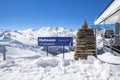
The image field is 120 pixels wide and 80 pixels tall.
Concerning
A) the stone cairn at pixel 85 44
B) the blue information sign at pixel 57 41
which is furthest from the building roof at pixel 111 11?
the blue information sign at pixel 57 41

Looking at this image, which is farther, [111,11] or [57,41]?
[57,41]

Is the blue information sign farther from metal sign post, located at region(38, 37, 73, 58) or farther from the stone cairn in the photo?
the stone cairn

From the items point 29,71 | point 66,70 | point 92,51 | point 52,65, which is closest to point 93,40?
point 92,51

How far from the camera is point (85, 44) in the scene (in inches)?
421

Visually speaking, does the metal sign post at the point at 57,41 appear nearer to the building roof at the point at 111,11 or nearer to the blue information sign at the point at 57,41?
the blue information sign at the point at 57,41

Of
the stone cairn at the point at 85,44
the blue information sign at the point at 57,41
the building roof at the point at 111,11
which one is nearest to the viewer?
the building roof at the point at 111,11

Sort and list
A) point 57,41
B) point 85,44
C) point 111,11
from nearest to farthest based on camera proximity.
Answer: point 111,11, point 85,44, point 57,41

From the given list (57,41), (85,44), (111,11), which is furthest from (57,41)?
(111,11)

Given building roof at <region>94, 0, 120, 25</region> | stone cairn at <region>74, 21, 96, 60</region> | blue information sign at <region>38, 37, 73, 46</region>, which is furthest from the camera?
blue information sign at <region>38, 37, 73, 46</region>

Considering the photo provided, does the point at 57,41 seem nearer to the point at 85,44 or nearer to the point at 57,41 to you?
the point at 57,41

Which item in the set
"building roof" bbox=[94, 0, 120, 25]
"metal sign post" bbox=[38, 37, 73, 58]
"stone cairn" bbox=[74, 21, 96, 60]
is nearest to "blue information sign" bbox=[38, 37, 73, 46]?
"metal sign post" bbox=[38, 37, 73, 58]

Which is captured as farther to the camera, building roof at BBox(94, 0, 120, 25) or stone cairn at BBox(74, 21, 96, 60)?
stone cairn at BBox(74, 21, 96, 60)

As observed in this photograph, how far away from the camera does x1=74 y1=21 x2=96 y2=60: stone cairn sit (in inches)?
420

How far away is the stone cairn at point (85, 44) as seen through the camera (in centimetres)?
1067
